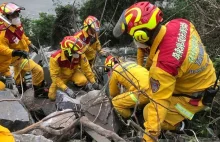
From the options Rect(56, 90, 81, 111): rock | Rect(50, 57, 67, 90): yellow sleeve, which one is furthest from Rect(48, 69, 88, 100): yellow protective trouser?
Rect(56, 90, 81, 111): rock

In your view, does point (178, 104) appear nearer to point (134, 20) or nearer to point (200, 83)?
point (200, 83)

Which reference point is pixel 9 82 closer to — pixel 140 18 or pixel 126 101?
pixel 126 101

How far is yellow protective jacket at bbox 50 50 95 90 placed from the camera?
21.4ft

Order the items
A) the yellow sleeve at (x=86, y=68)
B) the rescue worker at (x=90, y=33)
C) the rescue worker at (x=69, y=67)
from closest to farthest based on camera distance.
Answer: the rescue worker at (x=69, y=67), the yellow sleeve at (x=86, y=68), the rescue worker at (x=90, y=33)

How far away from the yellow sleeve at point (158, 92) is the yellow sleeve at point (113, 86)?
46.6 inches

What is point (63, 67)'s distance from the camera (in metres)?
6.68

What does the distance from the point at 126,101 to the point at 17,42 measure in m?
2.47

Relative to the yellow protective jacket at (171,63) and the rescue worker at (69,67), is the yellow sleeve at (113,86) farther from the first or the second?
the rescue worker at (69,67)

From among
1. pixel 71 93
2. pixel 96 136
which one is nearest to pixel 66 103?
pixel 96 136

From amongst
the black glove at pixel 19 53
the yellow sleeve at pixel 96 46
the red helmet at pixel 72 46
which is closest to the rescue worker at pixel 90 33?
the yellow sleeve at pixel 96 46

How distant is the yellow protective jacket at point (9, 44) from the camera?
6125 mm

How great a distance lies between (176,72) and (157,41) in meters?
0.35

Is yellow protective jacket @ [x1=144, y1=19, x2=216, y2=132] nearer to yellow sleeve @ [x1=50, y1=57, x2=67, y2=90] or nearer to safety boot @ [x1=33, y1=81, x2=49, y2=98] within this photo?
yellow sleeve @ [x1=50, y1=57, x2=67, y2=90]

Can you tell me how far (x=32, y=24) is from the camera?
1029 cm
